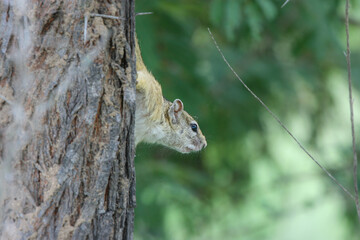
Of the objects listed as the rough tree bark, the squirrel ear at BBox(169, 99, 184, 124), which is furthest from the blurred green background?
the rough tree bark

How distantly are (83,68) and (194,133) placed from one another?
168cm

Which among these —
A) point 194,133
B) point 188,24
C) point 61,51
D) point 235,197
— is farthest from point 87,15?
point 235,197

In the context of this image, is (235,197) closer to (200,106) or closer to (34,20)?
(200,106)

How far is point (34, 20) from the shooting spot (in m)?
2.05

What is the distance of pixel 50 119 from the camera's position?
2.06m

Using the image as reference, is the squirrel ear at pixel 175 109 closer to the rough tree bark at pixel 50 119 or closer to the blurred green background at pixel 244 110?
the blurred green background at pixel 244 110

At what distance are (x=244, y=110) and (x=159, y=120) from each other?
109 inches

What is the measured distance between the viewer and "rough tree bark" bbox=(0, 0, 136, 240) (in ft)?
6.73

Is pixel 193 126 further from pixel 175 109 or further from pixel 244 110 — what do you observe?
pixel 244 110

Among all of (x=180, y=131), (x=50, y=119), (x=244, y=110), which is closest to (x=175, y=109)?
(x=180, y=131)

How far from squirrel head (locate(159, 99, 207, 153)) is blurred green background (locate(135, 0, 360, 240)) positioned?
2.25ft

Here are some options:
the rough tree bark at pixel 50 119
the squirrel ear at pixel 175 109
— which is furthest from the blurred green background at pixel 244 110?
the rough tree bark at pixel 50 119

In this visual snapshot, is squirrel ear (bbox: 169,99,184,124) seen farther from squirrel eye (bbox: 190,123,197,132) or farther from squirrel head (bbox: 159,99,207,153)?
squirrel eye (bbox: 190,123,197,132)

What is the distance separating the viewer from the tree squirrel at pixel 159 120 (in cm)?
312
